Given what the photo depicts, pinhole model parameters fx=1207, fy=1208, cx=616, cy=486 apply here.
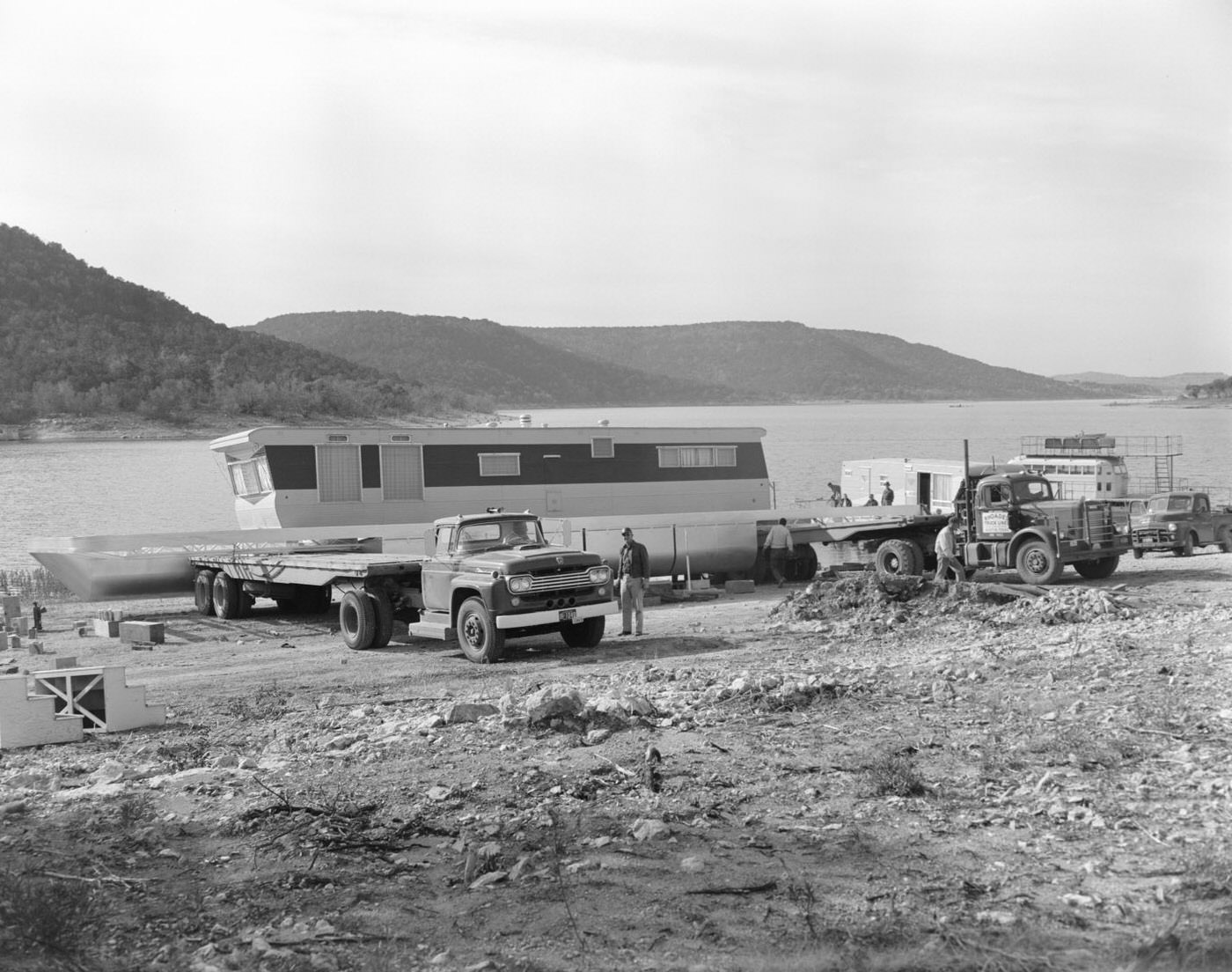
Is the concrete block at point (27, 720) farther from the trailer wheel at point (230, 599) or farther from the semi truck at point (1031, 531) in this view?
the semi truck at point (1031, 531)

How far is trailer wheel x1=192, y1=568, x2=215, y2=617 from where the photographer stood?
69.5 ft

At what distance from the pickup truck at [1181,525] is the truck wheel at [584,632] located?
50.2 feet

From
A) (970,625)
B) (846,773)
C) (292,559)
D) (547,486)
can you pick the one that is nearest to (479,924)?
(846,773)

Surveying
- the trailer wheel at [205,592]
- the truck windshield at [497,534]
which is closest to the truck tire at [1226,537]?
the truck windshield at [497,534]

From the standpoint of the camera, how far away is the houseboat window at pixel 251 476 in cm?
2405

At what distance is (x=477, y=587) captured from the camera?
46.8 feet

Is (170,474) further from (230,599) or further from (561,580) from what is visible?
(561,580)

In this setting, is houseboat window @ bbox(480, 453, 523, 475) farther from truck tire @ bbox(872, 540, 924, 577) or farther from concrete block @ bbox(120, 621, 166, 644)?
concrete block @ bbox(120, 621, 166, 644)

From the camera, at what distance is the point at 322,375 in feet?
349

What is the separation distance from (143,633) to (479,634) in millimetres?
6036

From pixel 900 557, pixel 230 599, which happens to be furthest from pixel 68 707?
pixel 900 557

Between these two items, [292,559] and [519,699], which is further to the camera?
[292,559]

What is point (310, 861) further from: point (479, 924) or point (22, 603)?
point (22, 603)

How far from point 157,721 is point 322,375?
324ft
